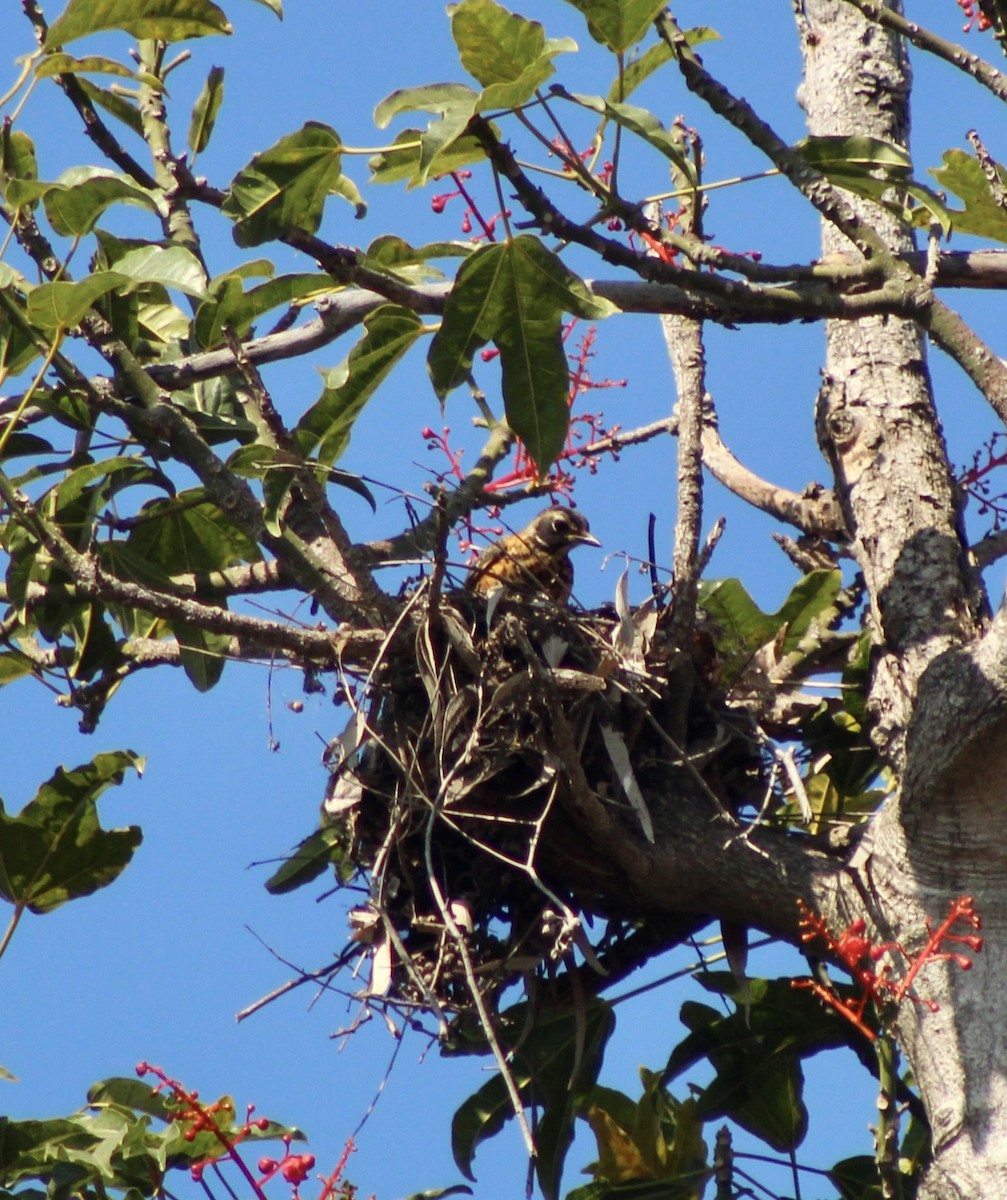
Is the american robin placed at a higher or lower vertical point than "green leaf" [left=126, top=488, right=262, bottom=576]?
higher

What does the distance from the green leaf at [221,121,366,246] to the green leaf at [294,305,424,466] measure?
0.50 metres

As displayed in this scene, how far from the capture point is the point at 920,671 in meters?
3.26

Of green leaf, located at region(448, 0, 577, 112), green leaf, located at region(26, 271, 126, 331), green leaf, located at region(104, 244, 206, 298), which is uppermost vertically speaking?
green leaf, located at region(448, 0, 577, 112)

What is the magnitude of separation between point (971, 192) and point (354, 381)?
50.0 inches

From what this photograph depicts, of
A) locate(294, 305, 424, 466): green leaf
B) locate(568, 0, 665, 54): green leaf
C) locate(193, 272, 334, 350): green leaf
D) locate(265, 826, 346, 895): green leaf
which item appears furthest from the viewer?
locate(265, 826, 346, 895): green leaf

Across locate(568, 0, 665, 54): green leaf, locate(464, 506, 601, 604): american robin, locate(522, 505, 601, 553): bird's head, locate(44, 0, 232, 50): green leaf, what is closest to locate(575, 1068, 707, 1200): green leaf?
locate(464, 506, 601, 604): american robin

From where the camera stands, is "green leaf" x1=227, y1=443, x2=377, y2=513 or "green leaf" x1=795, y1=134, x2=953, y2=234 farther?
"green leaf" x1=227, y1=443, x2=377, y2=513

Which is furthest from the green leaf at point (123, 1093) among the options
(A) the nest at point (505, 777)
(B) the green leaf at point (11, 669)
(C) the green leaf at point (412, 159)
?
(C) the green leaf at point (412, 159)

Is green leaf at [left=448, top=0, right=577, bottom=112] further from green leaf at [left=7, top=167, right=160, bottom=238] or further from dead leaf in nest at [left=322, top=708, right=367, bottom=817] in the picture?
dead leaf in nest at [left=322, top=708, right=367, bottom=817]

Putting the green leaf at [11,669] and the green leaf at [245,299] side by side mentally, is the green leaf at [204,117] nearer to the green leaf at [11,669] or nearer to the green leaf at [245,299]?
the green leaf at [245,299]

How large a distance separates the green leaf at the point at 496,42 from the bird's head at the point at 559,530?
270 centimetres

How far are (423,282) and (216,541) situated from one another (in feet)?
2.80

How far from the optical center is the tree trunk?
8.89ft

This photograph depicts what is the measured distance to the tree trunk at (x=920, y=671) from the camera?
2.71 m
